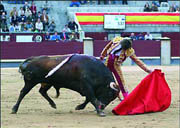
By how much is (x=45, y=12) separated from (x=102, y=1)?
11.2 feet

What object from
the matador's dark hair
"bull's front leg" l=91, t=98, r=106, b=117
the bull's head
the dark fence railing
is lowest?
the dark fence railing

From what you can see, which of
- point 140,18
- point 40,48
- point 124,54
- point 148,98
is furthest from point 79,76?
point 140,18

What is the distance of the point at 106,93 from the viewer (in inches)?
250

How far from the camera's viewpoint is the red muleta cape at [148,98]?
649cm

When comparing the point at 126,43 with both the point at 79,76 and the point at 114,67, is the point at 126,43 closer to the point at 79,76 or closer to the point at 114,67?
the point at 114,67

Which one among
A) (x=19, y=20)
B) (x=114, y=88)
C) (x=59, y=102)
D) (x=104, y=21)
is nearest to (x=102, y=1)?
(x=104, y=21)

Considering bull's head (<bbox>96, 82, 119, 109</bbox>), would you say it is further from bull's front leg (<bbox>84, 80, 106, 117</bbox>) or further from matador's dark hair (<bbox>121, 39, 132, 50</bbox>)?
matador's dark hair (<bbox>121, 39, 132, 50</bbox>)

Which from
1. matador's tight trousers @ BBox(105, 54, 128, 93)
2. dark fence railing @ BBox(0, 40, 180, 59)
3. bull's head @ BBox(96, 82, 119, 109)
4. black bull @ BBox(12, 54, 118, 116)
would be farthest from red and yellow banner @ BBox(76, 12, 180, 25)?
bull's head @ BBox(96, 82, 119, 109)

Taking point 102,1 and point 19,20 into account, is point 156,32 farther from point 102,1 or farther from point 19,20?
point 19,20

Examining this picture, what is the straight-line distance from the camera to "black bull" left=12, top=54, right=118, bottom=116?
6305 mm

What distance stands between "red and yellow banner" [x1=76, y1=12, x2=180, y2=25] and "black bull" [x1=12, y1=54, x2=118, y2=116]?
14.5m

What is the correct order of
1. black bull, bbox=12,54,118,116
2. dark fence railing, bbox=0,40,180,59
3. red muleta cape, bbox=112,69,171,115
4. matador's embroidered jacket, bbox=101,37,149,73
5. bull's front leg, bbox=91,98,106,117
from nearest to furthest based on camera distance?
1. bull's front leg, bbox=91,98,106,117
2. black bull, bbox=12,54,118,116
3. red muleta cape, bbox=112,69,171,115
4. matador's embroidered jacket, bbox=101,37,149,73
5. dark fence railing, bbox=0,40,180,59

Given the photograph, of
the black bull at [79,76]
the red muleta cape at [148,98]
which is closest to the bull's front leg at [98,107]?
the black bull at [79,76]

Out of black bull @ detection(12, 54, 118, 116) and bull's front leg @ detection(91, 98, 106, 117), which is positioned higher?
black bull @ detection(12, 54, 118, 116)
